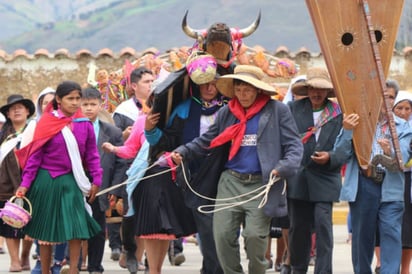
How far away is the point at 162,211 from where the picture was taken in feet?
41.9

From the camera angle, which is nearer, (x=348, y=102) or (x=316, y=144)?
(x=348, y=102)

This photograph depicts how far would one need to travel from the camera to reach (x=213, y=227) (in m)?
11.7

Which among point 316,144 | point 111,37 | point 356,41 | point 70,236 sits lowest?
point 70,236

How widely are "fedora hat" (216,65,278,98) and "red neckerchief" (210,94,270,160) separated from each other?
0.36 feet

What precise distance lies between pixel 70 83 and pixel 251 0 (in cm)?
12049

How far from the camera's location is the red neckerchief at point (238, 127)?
11555 millimetres

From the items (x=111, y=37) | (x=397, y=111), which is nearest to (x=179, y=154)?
(x=397, y=111)

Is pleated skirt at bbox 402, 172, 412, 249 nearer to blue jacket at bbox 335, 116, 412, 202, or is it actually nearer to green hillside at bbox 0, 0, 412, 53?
blue jacket at bbox 335, 116, 412, 202

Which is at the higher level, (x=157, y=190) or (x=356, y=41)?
(x=356, y=41)

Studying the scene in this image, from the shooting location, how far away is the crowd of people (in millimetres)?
11539

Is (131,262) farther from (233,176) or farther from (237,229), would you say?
(233,176)

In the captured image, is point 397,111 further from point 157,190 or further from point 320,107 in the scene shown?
point 157,190

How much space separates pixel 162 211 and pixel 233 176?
1336mm

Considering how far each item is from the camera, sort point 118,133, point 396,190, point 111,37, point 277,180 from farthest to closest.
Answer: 1. point 111,37
2. point 118,133
3. point 396,190
4. point 277,180
